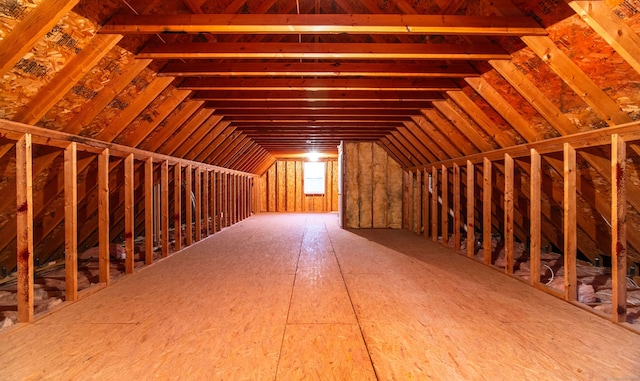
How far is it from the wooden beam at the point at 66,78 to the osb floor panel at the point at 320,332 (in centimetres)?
171

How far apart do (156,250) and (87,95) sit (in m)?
3.70

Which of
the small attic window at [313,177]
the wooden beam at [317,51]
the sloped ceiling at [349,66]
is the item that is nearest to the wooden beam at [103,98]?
the sloped ceiling at [349,66]

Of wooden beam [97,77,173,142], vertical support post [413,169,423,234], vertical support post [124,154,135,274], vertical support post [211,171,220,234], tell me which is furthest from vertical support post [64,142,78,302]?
vertical support post [413,169,423,234]

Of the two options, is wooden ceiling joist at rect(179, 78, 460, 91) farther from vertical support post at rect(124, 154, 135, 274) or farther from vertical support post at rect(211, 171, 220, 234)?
vertical support post at rect(211, 171, 220, 234)

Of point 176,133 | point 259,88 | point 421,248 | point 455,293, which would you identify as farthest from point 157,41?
point 421,248

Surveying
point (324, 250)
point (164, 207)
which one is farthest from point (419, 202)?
point (164, 207)

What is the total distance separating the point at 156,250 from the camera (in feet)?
20.8

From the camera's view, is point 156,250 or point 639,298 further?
point 156,250

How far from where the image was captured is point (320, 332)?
2504mm

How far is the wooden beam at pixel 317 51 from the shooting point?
10.8 feet

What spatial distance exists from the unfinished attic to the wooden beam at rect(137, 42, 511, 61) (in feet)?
0.07

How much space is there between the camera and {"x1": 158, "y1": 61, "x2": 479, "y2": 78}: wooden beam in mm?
3859

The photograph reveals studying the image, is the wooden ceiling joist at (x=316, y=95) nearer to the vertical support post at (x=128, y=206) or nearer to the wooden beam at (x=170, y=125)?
the wooden beam at (x=170, y=125)

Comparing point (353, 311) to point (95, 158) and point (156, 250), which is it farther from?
point (156, 250)
